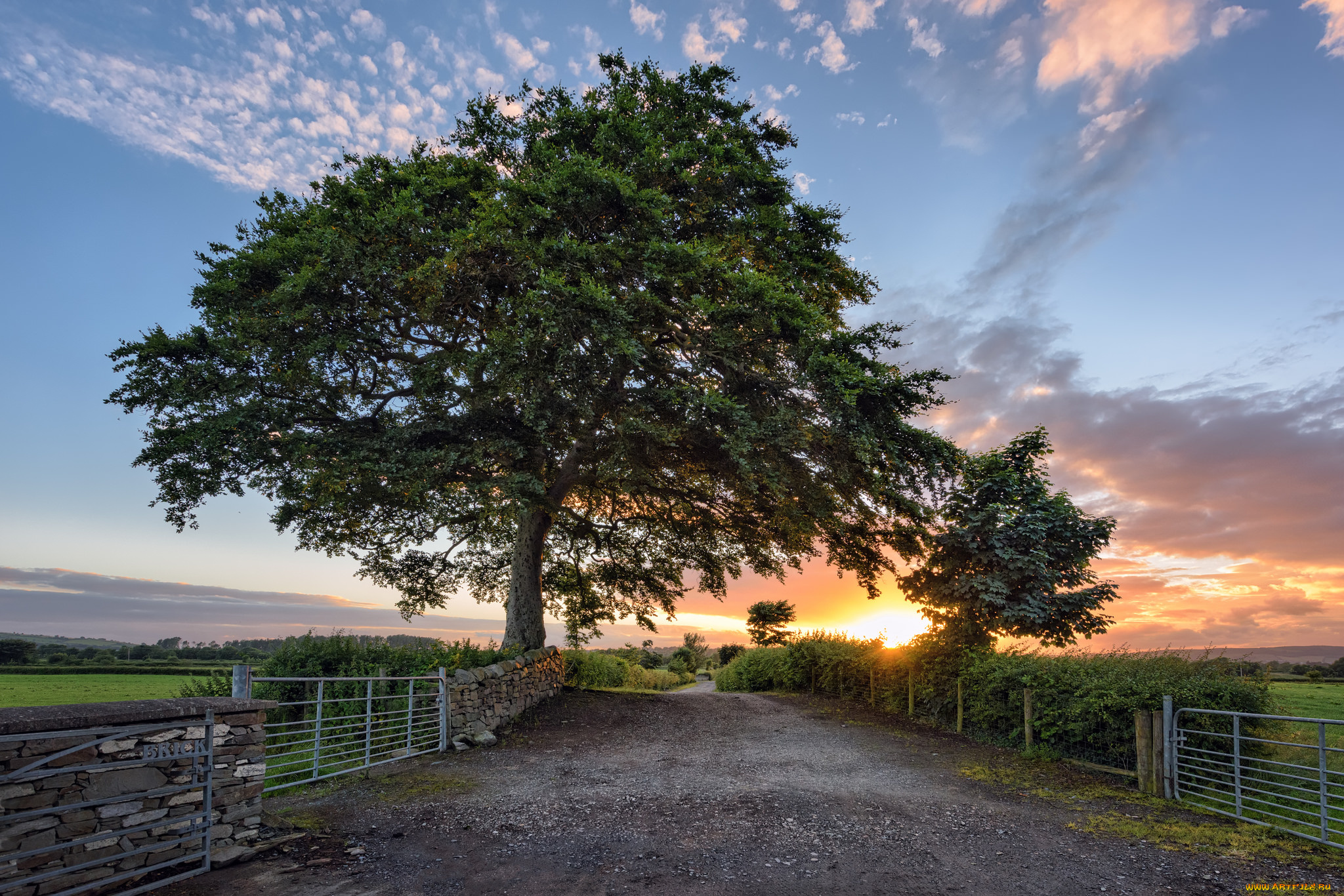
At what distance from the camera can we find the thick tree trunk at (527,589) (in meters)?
16.2

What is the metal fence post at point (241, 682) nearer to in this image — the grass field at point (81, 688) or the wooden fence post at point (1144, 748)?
the wooden fence post at point (1144, 748)

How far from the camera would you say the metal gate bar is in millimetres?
7375

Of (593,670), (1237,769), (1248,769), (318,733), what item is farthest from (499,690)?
(1248,769)

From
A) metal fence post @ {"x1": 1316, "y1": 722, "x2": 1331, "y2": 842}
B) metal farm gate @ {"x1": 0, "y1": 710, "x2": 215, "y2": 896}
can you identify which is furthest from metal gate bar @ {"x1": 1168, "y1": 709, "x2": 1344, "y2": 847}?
metal farm gate @ {"x1": 0, "y1": 710, "x2": 215, "y2": 896}

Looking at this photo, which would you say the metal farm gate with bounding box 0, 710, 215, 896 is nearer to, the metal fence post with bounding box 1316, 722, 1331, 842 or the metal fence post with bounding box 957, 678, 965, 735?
the metal fence post with bounding box 1316, 722, 1331, 842

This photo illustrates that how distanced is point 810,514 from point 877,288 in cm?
691

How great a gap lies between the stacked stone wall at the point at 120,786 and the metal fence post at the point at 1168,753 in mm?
11229

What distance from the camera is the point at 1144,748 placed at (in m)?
8.95

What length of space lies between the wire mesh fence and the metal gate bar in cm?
1112

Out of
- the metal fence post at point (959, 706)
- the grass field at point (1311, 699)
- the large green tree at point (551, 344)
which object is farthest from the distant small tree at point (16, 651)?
the grass field at point (1311, 699)

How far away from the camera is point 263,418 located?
1254 cm

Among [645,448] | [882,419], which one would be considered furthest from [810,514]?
[645,448]

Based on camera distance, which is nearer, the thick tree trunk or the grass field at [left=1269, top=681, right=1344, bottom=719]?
the grass field at [left=1269, top=681, right=1344, bottom=719]

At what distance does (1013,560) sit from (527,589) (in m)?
11.7
